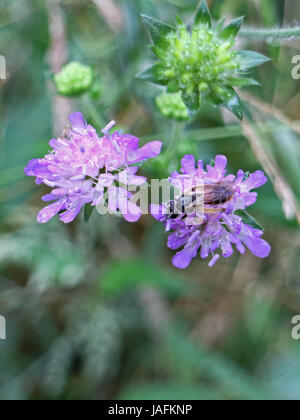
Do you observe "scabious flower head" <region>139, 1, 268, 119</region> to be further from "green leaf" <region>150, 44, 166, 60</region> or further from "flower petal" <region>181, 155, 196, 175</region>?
"flower petal" <region>181, 155, 196, 175</region>

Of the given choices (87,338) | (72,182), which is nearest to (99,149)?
(72,182)

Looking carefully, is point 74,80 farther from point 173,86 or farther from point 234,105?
point 234,105

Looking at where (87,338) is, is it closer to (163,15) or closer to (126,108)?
(126,108)

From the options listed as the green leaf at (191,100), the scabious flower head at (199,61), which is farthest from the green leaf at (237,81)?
the green leaf at (191,100)

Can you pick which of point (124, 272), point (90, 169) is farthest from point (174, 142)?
point (124, 272)

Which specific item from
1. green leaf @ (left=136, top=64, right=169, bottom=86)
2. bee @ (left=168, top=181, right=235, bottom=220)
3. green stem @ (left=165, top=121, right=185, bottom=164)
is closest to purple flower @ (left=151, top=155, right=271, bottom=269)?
bee @ (left=168, top=181, right=235, bottom=220)
